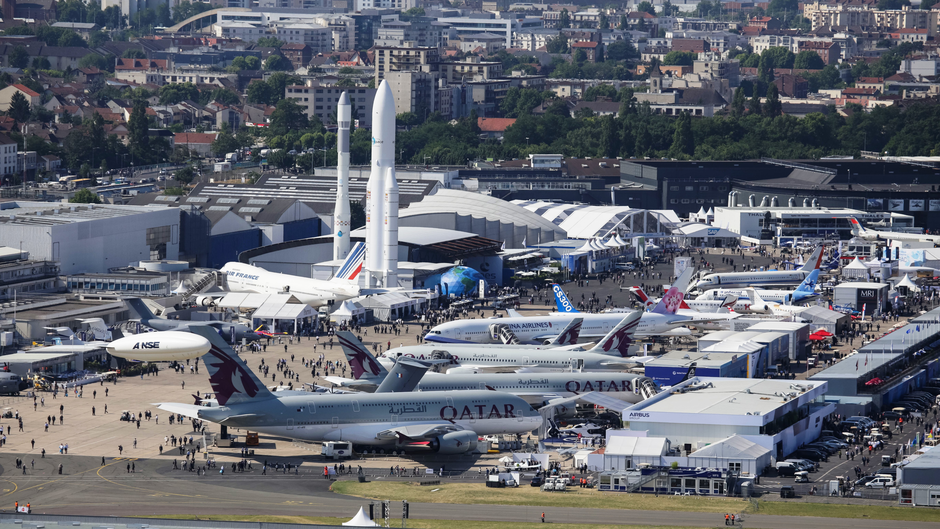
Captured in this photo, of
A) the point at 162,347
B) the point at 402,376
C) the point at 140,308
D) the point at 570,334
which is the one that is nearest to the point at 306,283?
the point at 140,308

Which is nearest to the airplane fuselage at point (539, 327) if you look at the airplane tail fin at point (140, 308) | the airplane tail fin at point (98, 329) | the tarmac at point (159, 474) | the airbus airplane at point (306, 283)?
the airbus airplane at point (306, 283)

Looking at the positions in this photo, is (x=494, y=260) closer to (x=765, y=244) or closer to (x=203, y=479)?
(x=765, y=244)

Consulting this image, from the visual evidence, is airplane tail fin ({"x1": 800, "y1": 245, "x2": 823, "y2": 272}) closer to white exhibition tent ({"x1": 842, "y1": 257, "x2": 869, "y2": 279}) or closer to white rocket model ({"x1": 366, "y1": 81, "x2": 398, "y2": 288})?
white exhibition tent ({"x1": 842, "y1": 257, "x2": 869, "y2": 279})

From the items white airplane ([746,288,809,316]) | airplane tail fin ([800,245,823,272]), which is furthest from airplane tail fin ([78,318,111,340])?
airplane tail fin ([800,245,823,272])

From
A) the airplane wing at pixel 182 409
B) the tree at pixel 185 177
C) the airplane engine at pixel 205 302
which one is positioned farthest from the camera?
the tree at pixel 185 177

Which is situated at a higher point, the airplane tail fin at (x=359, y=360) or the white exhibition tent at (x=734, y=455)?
the airplane tail fin at (x=359, y=360)

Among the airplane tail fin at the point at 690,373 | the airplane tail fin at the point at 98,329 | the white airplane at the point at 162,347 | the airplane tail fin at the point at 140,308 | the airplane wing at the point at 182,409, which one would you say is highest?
the airplane wing at the point at 182,409

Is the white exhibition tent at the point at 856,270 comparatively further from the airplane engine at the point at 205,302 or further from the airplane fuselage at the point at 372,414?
the airplane fuselage at the point at 372,414
